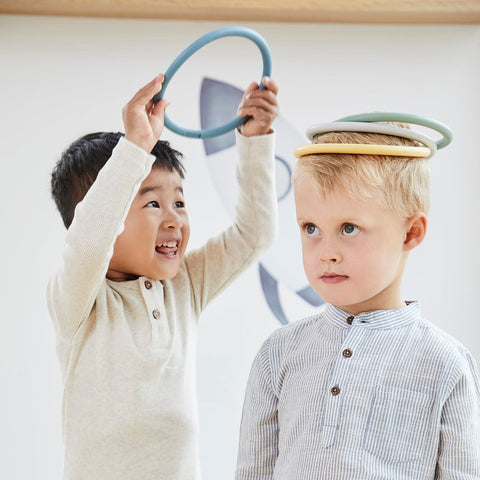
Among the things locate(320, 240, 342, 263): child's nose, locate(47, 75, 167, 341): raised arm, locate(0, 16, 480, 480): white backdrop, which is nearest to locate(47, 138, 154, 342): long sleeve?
locate(47, 75, 167, 341): raised arm

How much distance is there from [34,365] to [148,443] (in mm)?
473

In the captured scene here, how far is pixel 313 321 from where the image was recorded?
1015 mm

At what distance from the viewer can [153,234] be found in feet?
3.85

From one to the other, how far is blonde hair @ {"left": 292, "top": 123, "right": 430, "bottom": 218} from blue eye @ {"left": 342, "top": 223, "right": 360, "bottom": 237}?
0.13ft

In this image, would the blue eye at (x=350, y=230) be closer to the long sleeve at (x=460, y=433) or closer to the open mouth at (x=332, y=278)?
the open mouth at (x=332, y=278)

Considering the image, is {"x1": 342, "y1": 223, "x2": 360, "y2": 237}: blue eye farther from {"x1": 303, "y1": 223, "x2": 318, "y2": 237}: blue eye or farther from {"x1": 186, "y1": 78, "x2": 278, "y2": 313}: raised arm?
{"x1": 186, "y1": 78, "x2": 278, "y2": 313}: raised arm

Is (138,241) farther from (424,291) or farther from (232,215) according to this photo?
(424,291)

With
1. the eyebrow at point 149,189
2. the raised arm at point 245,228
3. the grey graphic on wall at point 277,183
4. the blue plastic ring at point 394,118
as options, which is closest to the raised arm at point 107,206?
the eyebrow at point 149,189

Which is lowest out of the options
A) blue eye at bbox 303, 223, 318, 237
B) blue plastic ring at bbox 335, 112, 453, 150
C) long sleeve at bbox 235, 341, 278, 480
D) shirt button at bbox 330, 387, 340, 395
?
long sleeve at bbox 235, 341, 278, 480

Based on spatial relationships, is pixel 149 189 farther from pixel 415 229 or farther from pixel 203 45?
pixel 415 229

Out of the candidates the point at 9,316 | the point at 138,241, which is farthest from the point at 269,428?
the point at 9,316

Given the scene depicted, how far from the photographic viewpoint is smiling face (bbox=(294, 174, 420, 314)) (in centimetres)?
89

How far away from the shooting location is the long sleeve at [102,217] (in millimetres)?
1062

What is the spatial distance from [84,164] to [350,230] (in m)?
0.53
